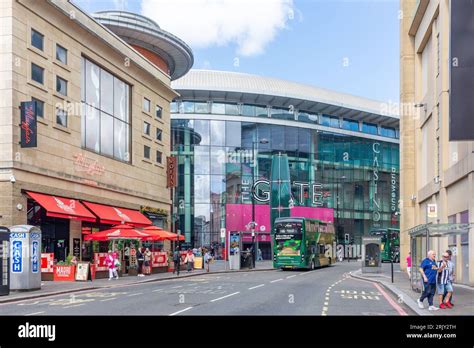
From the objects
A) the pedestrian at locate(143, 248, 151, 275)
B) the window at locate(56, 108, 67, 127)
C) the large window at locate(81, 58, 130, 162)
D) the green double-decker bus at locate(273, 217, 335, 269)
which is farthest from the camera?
the green double-decker bus at locate(273, 217, 335, 269)

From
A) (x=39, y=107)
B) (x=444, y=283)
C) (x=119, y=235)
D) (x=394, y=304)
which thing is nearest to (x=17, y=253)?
(x=119, y=235)

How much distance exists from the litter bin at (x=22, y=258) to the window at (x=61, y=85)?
564 inches

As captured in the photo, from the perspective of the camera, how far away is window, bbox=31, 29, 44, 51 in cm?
3502

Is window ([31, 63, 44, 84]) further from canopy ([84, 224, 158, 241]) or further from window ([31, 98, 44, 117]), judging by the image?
canopy ([84, 224, 158, 241])

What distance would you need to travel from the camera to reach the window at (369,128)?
287 feet

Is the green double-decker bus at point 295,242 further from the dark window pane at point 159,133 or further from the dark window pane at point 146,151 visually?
the dark window pane at point 159,133

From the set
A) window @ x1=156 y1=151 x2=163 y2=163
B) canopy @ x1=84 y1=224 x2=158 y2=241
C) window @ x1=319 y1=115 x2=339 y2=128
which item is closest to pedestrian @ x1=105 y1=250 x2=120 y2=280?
canopy @ x1=84 y1=224 x2=158 y2=241

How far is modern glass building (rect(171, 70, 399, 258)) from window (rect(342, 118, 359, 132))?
0.50 feet

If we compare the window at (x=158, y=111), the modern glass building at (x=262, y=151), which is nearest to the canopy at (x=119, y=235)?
the window at (x=158, y=111)

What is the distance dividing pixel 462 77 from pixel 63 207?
75.1ft

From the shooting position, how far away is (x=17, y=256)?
25438mm

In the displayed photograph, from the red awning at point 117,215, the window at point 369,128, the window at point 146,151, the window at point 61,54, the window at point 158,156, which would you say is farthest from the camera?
the window at point 369,128

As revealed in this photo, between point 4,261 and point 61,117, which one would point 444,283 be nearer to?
point 4,261

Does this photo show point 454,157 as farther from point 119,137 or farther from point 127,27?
point 127,27
